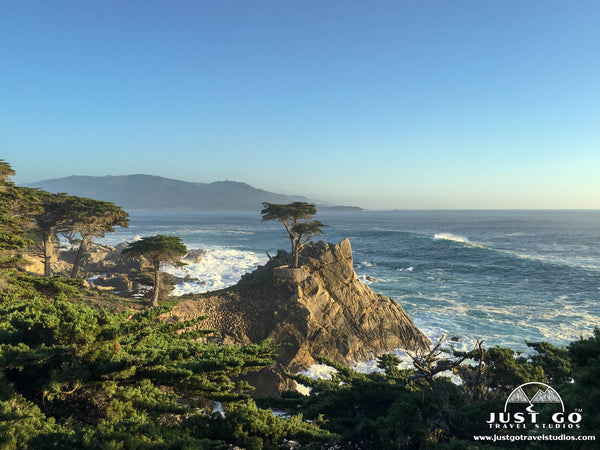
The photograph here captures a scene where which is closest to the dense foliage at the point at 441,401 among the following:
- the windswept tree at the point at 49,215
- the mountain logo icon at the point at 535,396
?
the mountain logo icon at the point at 535,396

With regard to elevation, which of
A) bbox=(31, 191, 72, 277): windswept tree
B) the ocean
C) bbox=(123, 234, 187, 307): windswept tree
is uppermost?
bbox=(31, 191, 72, 277): windswept tree

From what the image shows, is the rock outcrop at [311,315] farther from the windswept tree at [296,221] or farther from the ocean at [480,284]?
the ocean at [480,284]

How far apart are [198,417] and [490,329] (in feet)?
69.4

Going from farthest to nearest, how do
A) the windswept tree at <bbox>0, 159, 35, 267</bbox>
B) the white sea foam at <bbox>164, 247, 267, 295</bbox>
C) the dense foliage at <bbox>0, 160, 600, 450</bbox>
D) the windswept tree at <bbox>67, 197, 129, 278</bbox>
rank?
the white sea foam at <bbox>164, 247, 267, 295</bbox> < the windswept tree at <bbox>67, 197, 129, 278</bbox> < the windswept tree at <bbox>0, 159, 35, 267</bbox> < the dense foliage at <bbox>0, 160, 600, 450</bbox>

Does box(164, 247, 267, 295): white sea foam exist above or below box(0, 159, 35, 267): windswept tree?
below

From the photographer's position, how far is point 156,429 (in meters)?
4.67

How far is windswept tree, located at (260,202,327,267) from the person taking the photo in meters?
23.3

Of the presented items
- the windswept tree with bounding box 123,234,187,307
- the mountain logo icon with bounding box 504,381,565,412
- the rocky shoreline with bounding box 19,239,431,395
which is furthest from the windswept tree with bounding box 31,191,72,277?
the mountain logo icon with bounding box 504,381,565,412

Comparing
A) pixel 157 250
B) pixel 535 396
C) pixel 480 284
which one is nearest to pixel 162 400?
pixel 535 396

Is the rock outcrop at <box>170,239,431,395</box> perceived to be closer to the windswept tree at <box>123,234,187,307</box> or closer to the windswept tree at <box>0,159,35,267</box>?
the windswept tree at <box>123,234,187,307</box>

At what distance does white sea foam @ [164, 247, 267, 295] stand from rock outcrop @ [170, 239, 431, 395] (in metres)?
9.81

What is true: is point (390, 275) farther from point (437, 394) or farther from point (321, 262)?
point (437, 394)

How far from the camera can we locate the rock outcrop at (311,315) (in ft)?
58.6

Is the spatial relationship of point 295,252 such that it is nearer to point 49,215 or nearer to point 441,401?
point 49,215
